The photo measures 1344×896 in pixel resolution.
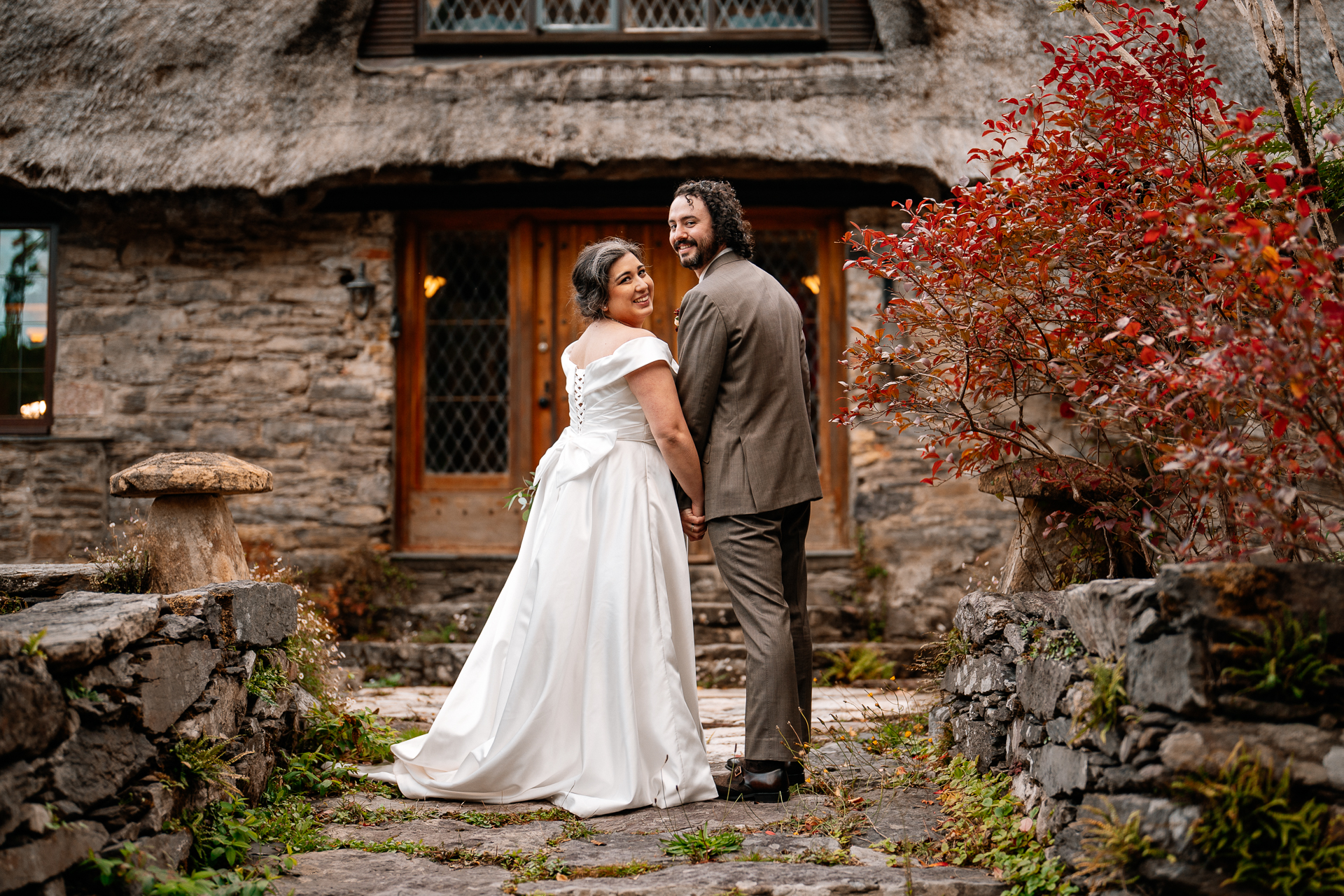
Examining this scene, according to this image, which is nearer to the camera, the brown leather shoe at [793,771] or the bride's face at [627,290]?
the brown leather shoe at [793,771]

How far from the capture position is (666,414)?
3.07 m

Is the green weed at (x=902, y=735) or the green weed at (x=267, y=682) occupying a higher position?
the green weed at (x=267, y=682)

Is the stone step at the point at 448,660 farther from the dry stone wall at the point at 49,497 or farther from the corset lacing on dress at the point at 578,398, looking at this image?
the corset lacing on dress at the point at 578,398

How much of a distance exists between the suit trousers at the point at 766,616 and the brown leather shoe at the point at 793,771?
0.04 m

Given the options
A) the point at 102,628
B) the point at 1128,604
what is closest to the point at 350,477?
the point at 102,628

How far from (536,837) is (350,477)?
395 cm

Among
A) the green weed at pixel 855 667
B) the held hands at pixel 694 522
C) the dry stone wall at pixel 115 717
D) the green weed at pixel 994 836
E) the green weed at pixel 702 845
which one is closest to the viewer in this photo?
the dry stone wall at pixel 115 717

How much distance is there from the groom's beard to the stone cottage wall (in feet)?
11.4

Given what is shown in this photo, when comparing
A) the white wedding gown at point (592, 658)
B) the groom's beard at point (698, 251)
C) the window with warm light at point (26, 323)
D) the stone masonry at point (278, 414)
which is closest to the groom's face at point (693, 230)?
the groom's beard at point (698, 251)

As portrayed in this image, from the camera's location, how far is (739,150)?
5.77 m

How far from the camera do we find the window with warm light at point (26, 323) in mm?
6391

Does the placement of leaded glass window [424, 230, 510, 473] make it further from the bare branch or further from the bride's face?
the bare branch

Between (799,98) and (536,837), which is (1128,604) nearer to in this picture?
(536,837)

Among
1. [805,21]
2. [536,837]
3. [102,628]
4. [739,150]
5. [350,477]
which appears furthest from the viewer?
[805,21]
